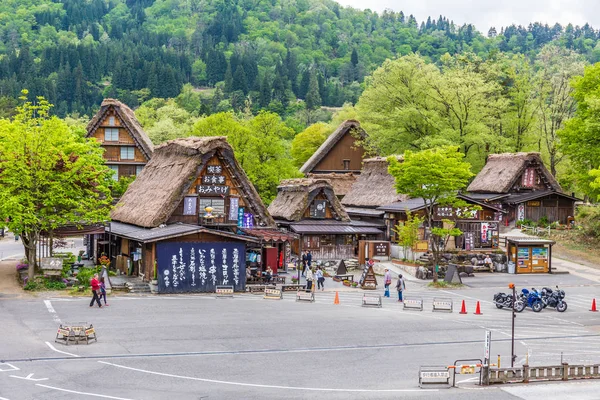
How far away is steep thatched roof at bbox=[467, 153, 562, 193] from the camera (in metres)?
71.3

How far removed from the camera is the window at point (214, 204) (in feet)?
163

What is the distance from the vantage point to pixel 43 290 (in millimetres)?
41906

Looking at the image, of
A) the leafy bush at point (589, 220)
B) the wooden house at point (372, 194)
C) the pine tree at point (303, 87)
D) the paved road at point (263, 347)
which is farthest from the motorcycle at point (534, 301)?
the pine tree at point (303, 87)

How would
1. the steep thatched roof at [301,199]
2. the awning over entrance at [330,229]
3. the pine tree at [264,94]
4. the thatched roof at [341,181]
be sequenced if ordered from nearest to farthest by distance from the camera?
1. the awning over entrance at [330,229]
2. the steep thatched roof at [301,199]
3. the thatched roof at [341,181]
4. the pine tree at [264,94]

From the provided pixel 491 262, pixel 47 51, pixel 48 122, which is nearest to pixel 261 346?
pixel 48 122

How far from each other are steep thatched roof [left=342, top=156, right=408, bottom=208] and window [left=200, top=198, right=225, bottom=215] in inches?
743

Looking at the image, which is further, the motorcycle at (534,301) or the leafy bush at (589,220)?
the leafy bush at (589,220)

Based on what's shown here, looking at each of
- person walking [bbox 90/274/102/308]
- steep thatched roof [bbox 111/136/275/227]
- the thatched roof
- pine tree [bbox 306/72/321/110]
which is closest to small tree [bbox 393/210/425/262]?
steep thatched roof [bbox 111/136/275/227]

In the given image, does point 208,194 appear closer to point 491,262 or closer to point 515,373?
→ point 491,262

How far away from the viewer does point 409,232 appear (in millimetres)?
55312

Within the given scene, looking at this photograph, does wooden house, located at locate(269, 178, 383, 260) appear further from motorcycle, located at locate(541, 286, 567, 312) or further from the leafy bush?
motorcycle, located at locate(541, 286, 567, 312)

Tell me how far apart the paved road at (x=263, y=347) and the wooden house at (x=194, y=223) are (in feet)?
8.18

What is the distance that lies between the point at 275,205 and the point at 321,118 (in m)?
92.6

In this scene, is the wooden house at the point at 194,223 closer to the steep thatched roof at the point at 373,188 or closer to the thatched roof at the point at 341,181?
the steep thatched roof at the point at 373,188
